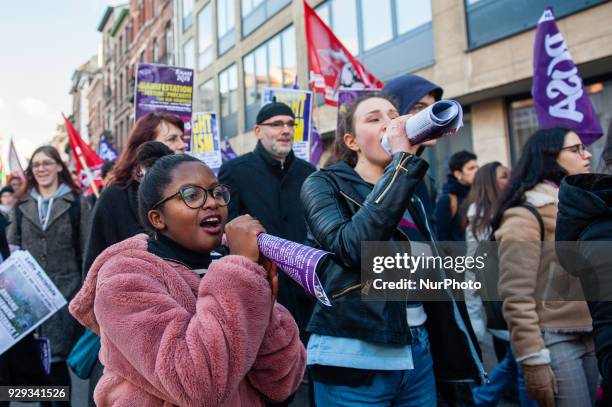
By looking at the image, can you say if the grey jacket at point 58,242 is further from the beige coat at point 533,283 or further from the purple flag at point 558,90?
the purple flag at point 558,90

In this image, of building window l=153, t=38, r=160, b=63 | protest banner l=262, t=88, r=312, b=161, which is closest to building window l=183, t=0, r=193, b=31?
building window l=153, t=38, r=160, b=63

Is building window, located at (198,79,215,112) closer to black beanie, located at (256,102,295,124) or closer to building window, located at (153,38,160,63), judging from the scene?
building window, located at (153,38,160,63)

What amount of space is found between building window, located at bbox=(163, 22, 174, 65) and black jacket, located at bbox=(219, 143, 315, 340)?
90.7 feet

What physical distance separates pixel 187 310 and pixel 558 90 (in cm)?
365

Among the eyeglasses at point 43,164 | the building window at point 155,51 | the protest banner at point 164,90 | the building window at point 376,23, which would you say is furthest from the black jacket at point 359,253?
the building window at point 155,51

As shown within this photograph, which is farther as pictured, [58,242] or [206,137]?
[206,137]

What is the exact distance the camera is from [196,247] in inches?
63.9

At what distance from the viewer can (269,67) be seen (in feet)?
60.7

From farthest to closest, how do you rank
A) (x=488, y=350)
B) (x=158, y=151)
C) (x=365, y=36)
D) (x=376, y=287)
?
(x=365, y=36)
(x=488, y=350)
(x=158, y=151)
(x=376, y=287)

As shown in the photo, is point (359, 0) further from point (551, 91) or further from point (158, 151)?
point (158, 151)

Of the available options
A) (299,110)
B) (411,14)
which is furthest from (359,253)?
(411,14)

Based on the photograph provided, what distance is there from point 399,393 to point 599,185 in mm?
1033

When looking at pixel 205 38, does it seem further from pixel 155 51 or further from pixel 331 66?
pixel 331 66

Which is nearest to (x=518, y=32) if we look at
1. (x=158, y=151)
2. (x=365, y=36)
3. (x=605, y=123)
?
(x=605, y=123)
